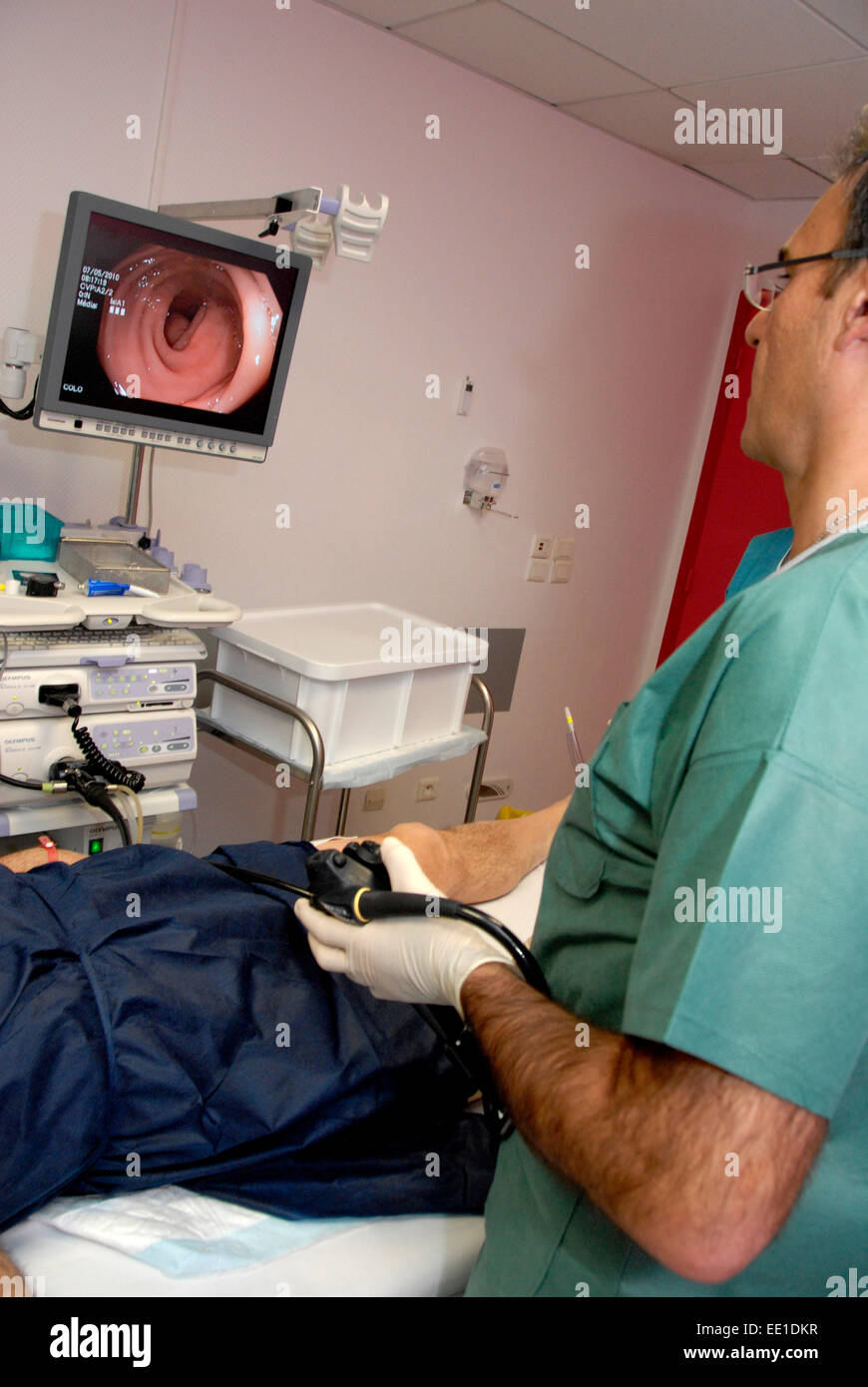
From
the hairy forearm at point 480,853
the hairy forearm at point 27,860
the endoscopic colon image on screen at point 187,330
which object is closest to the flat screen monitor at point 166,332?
the endoscopic colon image on screen at point 187,330

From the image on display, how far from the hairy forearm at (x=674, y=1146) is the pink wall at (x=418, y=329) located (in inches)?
72.3

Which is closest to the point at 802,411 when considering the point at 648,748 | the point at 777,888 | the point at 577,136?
the point at 648,748

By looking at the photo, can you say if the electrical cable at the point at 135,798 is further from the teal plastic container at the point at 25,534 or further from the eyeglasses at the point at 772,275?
the eyeglasses at the point at 772,275

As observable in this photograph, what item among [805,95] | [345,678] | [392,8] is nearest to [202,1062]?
[345,678]

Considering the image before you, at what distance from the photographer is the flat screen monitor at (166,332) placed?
5.42 ft

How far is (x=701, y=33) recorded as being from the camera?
85.5 inches

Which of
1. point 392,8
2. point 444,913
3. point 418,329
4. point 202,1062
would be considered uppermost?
point 392,8

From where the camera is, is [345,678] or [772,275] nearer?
[772,275]

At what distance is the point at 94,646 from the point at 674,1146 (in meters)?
1.28

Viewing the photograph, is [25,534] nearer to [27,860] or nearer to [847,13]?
[27,860]

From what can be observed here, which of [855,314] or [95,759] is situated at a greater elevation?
[855,314]

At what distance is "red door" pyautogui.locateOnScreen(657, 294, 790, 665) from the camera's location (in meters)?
3.57

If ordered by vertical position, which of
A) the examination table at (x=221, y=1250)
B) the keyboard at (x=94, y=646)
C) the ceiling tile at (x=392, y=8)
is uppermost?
the ceiling tile at (x=392, y=8)
